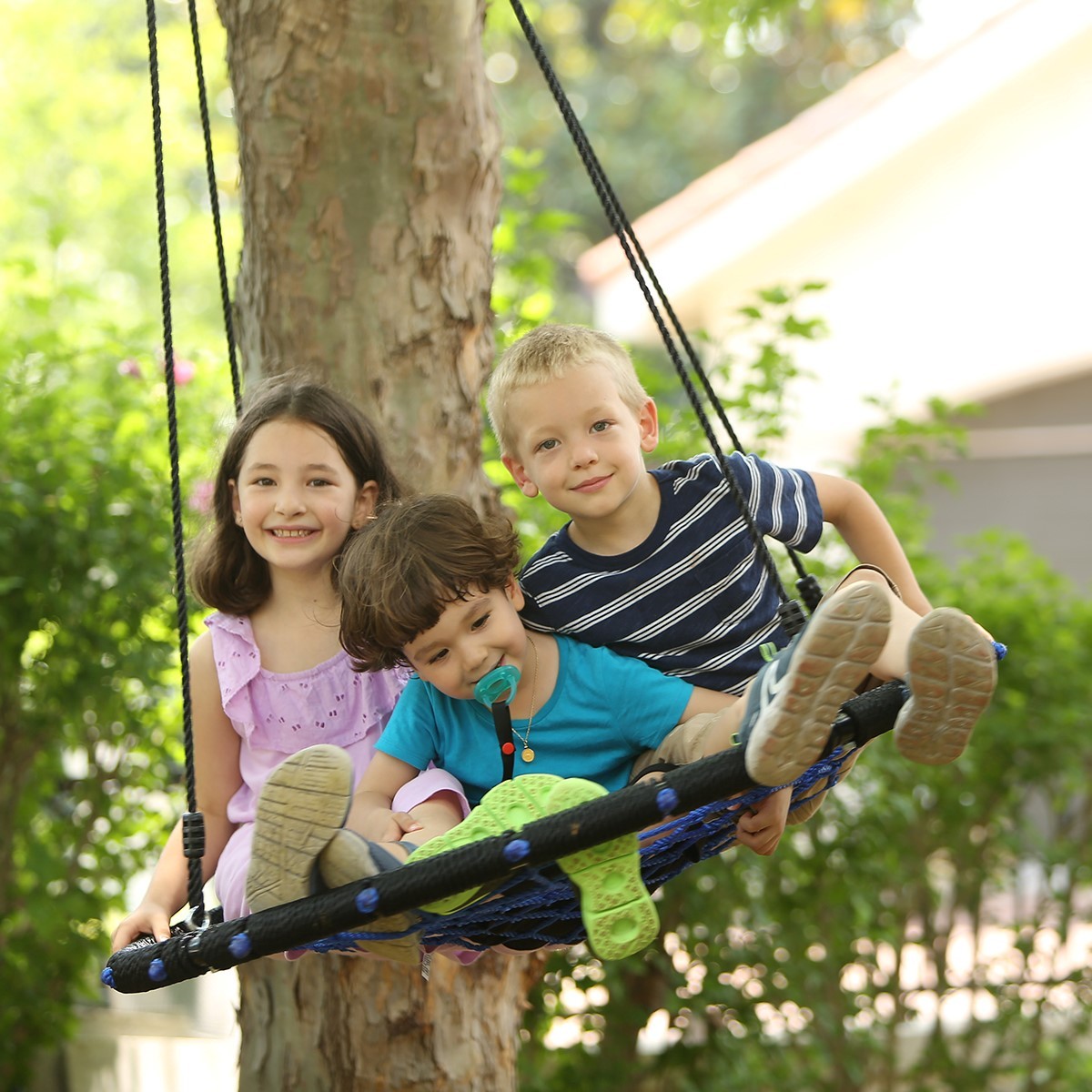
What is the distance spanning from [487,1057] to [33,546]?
161cm

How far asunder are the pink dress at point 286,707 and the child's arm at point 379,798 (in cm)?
10

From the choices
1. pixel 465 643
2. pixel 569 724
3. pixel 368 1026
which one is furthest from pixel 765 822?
pixel 368 1026

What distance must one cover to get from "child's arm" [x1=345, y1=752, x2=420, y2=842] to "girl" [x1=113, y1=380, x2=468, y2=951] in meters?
0.08

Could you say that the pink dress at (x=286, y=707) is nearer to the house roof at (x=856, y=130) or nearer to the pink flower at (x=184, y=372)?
the pink flower at (x=184, y=372)

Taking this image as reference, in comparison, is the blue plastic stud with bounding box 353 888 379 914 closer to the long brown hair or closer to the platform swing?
the platform swing

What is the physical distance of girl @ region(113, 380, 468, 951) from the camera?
6.41ft

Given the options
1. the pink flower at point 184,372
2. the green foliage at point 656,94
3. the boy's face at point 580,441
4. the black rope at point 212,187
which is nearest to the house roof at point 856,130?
the pink flower at point 184,372

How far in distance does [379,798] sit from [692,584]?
535 mm

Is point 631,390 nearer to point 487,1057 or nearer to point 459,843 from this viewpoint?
point 459,843

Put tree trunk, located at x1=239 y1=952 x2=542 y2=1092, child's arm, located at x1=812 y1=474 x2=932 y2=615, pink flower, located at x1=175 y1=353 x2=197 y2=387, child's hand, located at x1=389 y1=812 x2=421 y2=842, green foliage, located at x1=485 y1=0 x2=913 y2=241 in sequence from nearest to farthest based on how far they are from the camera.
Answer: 1. child's hand, located at x1=389 y1=812 x2=421 y2=842
2. child's arm, located at x1=812 y1=474 x2=932 y2=615
3. tree trunk, located at x1=239 y1=952 x2=542 y2=1092
4. pink flower, located at x1=175 y1=353 x2=197 y2=387
5. green foliage, located at x1=485 y1=0 x2=913 y2=241

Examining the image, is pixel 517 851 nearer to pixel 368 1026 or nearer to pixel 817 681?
pixel 817 681

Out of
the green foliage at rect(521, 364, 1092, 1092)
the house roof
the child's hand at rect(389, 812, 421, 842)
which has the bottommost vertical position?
the green foliage at rect(521, 364, 1092, 1092)

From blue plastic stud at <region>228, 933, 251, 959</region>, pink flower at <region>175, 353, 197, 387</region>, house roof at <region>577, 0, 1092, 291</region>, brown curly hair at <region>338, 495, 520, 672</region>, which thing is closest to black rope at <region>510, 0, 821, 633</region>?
brown curly hair at <region>338, 495, 520, 672</region>

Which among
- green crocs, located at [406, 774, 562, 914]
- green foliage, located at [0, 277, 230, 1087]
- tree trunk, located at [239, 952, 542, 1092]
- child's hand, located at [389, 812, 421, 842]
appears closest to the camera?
green crocs, located at [406, 774, 562, 914]
